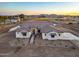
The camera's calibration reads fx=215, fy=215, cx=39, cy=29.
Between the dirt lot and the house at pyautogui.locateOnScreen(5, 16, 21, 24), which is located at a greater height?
the house at pyautogui.locateOnScreen(5, 16, 21, 24)

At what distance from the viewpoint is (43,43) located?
9.70 ft

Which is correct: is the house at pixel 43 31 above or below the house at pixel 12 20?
below

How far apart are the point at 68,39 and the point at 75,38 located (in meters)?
0.10

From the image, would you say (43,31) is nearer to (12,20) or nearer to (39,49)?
(39,49)

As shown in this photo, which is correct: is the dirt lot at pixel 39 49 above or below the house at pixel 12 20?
below

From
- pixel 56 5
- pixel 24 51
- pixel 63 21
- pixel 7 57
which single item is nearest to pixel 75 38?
pixel 63 21

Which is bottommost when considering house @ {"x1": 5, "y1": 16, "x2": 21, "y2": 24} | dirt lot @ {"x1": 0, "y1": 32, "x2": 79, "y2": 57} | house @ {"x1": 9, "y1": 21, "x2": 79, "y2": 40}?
dirt lot @ {"x1": 0, "y1": 32, "x2": 79, "y2": 57}

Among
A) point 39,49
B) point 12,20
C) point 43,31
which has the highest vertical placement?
point 12,20

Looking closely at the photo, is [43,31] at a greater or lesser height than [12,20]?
lesser

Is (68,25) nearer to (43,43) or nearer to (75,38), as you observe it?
(75,38)

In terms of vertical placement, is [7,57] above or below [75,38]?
below

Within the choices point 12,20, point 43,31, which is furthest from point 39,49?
point 12,20

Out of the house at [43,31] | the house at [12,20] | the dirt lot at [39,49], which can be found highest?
the house at [12,20]

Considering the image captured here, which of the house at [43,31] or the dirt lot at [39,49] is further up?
the house at [43,31]
